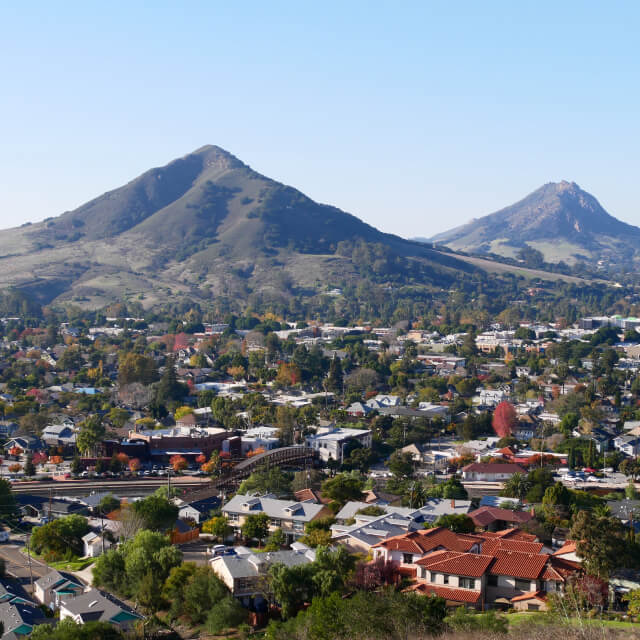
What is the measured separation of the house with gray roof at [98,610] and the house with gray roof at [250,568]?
2.47 meters

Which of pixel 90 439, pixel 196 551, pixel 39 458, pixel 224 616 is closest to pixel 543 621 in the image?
pixel 224 616

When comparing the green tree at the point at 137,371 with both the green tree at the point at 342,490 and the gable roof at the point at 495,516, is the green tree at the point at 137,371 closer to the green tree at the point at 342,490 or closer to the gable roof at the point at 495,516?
the green tree at the point at 342,490

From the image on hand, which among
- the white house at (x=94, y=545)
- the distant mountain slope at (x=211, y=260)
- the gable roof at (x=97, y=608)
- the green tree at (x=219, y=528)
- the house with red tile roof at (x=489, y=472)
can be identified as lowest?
the house with red tile roof at (x=489, y=472)

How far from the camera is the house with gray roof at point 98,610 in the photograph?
22.0 m

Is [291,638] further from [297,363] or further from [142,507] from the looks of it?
[297,363]

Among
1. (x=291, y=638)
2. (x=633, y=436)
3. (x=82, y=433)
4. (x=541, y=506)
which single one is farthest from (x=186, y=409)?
(x=291, y=638)

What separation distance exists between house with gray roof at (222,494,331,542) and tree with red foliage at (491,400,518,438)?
22.5m

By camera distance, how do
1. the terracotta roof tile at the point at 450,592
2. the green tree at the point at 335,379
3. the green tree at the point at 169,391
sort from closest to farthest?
the terracotta roof tile at the point at 450,592, the green tree at the point at 169,391, the green tree at the point at 335,379

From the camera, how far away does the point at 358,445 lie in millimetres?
45812

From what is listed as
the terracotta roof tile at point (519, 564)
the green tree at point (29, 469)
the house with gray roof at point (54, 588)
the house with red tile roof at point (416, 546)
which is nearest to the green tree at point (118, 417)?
the green tree at point (29, 469)

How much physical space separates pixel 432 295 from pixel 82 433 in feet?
359

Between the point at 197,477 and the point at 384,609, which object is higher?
the point at 384,609

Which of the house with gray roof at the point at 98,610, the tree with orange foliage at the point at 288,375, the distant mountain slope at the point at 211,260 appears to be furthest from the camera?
the distant mountain slope at the point at 211,260

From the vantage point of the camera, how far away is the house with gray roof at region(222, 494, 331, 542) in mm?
30297
